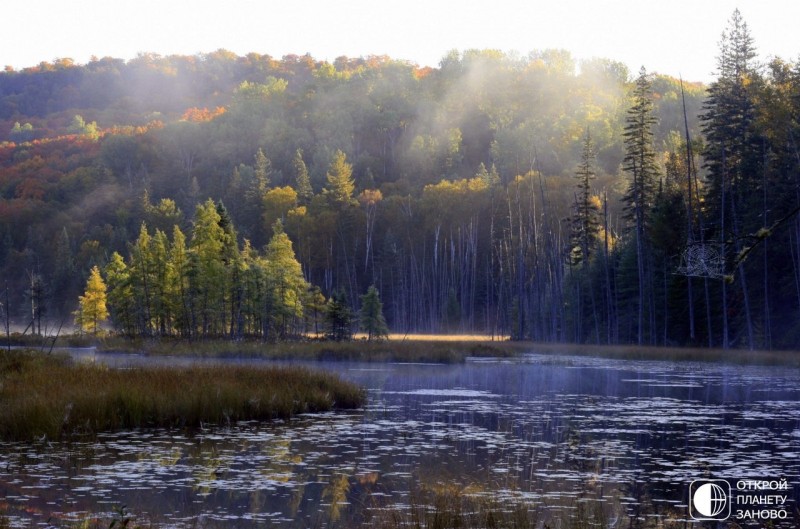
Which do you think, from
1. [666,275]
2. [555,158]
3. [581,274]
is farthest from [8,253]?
[666,275]

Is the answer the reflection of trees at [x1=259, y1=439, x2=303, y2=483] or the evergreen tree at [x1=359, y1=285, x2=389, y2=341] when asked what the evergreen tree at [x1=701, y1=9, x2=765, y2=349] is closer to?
the evergreen tree at [x1=359, y1=285, x2=389, y2=341]

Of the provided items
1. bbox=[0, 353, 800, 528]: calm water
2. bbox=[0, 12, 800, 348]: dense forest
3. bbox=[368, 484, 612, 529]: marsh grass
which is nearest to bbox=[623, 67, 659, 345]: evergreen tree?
bbox=[0, 12, 800, 348]: dense forest

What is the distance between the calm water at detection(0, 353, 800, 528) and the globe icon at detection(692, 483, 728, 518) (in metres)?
0.26

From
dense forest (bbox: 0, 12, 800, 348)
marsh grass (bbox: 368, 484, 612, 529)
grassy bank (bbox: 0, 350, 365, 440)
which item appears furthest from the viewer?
dense forest (bbox: 0, 12, 800, 348)

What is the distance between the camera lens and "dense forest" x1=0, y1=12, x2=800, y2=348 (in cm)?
5622

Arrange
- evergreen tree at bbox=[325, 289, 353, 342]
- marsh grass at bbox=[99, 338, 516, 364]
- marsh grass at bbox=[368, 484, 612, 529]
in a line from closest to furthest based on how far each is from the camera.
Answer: marsh grass at bbox=[368, 484, 612, 529] < marsh grass at bbox=[99, 338, 516, 364] < evergreen tree at bbox=[325, 289, 353, 342]

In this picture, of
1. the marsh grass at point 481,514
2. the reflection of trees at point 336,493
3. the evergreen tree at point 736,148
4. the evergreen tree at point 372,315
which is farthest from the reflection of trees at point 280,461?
the evergreen tree at point 372,315

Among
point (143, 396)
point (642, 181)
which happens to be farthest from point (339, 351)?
point (143, 396)

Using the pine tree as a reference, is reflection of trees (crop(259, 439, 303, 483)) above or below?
below

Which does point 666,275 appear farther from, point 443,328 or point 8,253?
point 8,253

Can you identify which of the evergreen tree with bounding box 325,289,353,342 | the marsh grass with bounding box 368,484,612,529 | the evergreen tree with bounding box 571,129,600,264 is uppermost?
the evergreen tree with bounding box 571,129,600,264

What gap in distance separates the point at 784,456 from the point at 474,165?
141596mm

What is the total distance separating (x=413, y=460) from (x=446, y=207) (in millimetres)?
97485

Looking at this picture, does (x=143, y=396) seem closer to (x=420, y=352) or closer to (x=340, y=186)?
(x=420, y=352)
